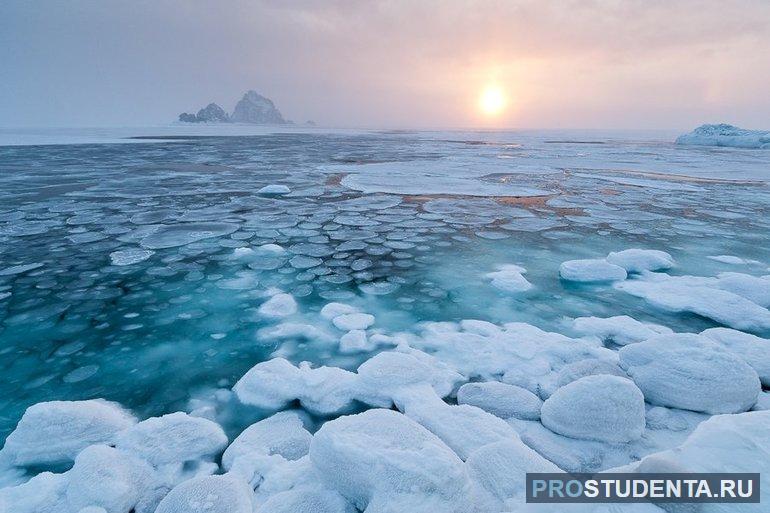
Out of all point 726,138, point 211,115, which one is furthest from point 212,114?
point 726,138

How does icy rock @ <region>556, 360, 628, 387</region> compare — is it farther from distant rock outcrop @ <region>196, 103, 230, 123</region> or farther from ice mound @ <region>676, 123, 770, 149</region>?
distant rock outcrop @ <region>196, 103, 230, 123</region>

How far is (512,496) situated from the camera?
4.21 feet

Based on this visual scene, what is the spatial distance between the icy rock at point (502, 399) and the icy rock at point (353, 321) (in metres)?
0.90

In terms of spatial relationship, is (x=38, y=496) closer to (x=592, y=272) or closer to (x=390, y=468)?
(x=390, y=468)

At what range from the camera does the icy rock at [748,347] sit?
2020 mm

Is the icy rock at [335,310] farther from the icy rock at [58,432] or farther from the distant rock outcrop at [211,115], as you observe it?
the distant rock outcrop at [211,115]

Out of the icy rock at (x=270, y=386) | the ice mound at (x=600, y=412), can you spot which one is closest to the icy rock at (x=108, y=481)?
the icy rock at (x=270, y=386)

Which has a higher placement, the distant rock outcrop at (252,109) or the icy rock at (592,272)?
the distant rock outcrop at (252,109)

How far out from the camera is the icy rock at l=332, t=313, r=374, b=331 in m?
2.62

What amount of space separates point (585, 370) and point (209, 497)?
1776 mm

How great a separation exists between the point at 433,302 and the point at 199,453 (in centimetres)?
184

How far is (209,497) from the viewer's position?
128 cm

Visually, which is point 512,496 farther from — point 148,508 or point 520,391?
point 148,508

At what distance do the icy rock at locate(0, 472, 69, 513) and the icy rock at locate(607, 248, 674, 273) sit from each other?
3968 mm
